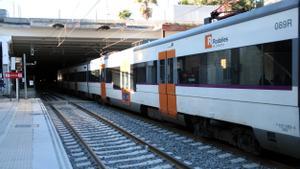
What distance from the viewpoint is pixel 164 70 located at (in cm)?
1483

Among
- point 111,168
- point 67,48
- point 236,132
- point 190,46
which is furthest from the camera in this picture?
point 67,48

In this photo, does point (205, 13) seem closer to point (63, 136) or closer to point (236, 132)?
point (63, 136)

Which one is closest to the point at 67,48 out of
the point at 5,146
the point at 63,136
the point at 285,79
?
the point at 63,136

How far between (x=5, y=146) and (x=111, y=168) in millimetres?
3201

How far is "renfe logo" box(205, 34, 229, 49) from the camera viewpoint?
Result: 10.4 metres

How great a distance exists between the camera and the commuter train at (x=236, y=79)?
26.1ft

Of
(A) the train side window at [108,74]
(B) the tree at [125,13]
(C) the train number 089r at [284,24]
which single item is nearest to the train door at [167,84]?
(C) the train number 089r at [284,24]

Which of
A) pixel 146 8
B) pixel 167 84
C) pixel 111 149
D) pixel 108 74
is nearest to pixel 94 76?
pixel 108 74

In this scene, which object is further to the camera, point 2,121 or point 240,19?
point 2,121

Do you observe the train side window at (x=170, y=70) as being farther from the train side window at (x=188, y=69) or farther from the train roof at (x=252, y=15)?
the train roof at (x=252, y=15)

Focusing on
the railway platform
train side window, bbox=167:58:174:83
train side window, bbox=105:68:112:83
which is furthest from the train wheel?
train side window, bbox=105:68:112:83

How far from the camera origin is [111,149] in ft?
39.0

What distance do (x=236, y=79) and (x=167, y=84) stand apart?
480 cm

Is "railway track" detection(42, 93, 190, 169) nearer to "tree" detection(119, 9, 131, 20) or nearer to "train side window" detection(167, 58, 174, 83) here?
"train side window" detection(167, 58, 174, 83)
